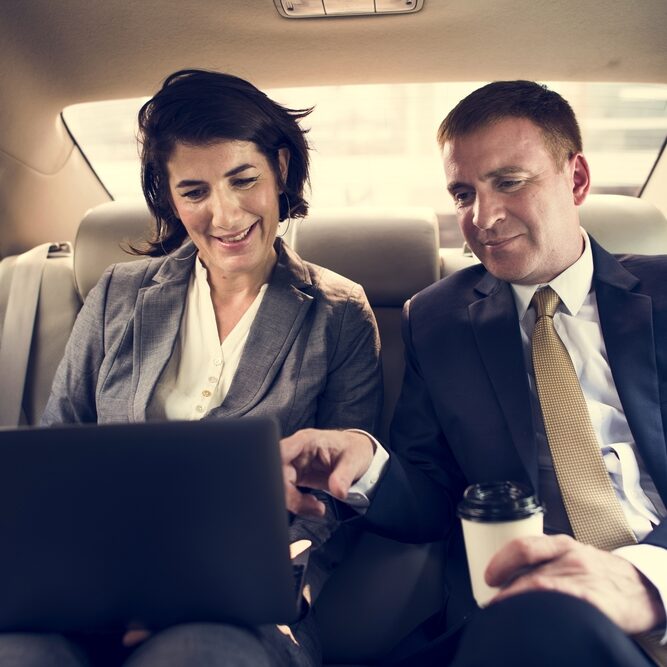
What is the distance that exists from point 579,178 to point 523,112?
19 cm

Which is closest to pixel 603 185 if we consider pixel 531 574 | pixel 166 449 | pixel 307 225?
pixel 307 225

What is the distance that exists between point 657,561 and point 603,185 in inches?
61.3

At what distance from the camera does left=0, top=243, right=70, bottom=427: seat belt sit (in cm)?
205

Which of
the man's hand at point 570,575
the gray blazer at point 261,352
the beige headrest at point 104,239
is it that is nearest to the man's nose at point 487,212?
the gray blazer at point 261,352

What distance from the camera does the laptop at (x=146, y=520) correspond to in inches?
34.4

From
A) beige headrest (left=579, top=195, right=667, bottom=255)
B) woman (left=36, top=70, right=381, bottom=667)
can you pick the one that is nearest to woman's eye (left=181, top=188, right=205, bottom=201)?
woman (left=36, top=70, right=381, bottom=667)

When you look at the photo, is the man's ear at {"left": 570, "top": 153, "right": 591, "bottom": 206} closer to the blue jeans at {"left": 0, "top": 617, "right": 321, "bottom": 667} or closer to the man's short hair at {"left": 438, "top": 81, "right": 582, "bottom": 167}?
the man's short hair at {"left": 438, "top": 81, "right": 582, "bottom": 167}

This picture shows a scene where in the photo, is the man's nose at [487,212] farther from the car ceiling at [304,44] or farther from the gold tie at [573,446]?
the car ceiling at [304,44]

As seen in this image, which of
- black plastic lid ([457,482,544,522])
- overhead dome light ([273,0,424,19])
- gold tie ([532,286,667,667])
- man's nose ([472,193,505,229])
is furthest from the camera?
overhead dome light ([273,0,424,19])

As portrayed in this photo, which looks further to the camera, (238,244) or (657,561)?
(238,244)

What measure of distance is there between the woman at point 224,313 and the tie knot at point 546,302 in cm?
36

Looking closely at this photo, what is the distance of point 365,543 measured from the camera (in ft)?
5.21

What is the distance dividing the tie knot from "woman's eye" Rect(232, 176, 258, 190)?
0.62 m

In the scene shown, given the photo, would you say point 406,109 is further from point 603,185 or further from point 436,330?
point 436,330
